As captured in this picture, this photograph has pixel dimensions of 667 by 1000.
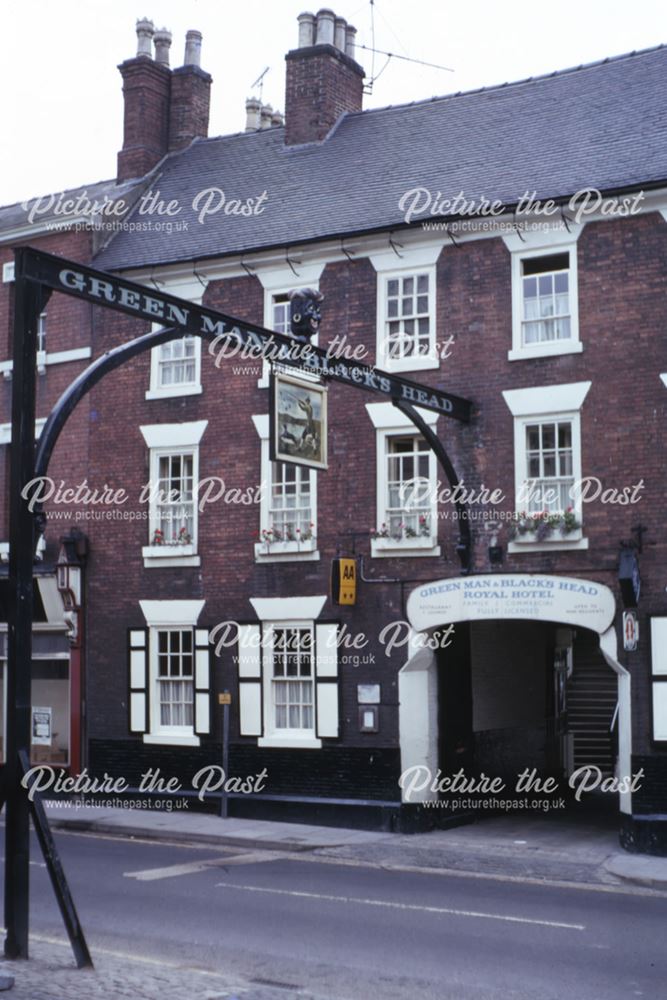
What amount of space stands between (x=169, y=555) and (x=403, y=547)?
4529 millimetres

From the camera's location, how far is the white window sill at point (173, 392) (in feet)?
72.6

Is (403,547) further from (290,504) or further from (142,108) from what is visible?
(142,108)

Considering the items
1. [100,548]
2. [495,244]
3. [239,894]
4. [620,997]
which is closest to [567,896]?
[239,894]

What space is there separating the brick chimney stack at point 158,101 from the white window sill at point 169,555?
8.52 m

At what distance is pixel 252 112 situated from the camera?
97.8 ft

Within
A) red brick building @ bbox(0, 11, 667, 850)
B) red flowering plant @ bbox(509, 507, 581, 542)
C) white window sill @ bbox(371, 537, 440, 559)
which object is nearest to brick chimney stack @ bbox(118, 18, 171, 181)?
red brick building @ bbox(0, 11, 667, 850)

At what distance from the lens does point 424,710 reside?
63.8ft

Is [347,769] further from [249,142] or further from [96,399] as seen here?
[249,142]

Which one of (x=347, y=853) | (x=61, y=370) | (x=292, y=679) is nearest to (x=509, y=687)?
(x=292, y=679)

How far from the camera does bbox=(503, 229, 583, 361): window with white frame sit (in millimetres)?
18875

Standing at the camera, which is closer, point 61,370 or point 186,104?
point 61,370

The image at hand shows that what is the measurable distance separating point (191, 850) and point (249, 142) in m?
14.7

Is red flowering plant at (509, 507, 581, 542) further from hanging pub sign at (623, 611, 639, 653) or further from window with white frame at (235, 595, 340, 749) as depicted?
window with white frame at (235, 595, 340, 749)

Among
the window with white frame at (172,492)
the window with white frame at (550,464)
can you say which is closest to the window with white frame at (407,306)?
the window with white frame at (550,464)
